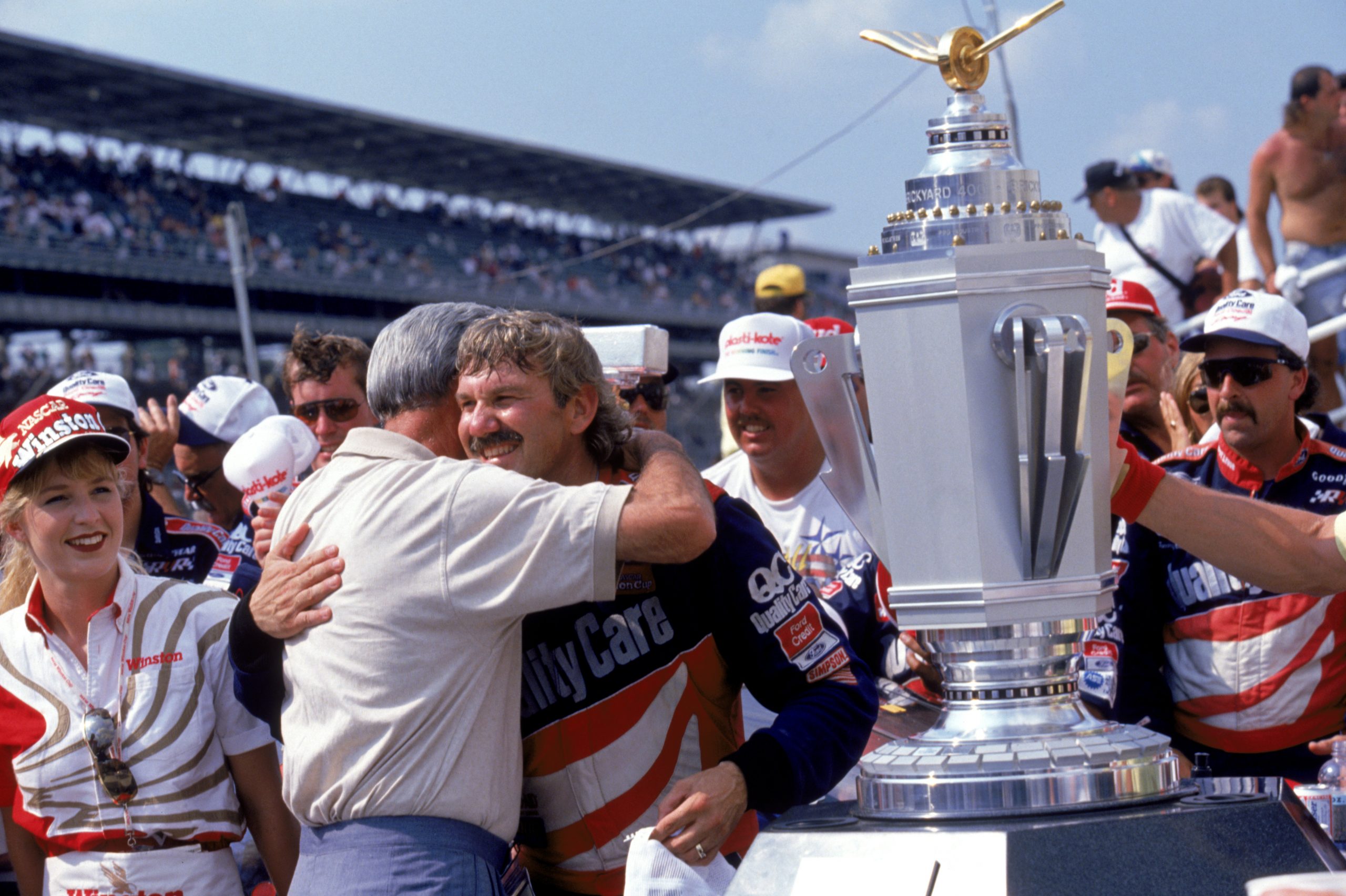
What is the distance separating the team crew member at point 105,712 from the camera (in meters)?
2.77

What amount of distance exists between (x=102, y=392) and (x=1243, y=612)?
3.29 meters

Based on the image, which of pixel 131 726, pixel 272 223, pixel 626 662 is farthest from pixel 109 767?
pixel 272 223

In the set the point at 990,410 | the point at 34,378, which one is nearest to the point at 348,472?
the point at 990,410

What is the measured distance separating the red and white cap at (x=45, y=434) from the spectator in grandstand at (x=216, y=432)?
6.08ft

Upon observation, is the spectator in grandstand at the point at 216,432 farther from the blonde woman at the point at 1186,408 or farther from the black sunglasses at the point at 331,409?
the blonde woman at the point at 1186,408

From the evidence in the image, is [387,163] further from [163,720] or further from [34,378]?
[163,720]

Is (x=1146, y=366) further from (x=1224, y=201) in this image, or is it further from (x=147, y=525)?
(x=1224, y=201)

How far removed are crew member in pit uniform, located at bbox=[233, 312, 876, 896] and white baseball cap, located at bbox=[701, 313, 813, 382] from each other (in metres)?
1.88

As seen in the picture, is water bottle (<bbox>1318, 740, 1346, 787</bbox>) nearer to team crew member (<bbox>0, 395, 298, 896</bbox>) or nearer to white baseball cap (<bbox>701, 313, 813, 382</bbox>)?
white baseball cap (<bbox>701, 313, 813, 382</bbox>)

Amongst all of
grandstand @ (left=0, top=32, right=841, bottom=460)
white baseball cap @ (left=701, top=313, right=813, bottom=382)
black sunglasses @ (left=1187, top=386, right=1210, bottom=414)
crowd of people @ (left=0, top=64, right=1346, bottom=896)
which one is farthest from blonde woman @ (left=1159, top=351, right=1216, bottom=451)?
grandstand @ (left=0, top=32, right=841, bottom=460)

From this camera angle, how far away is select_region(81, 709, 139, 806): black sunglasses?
9.04 feet

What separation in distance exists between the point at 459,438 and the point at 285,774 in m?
0.68

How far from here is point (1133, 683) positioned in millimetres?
3449

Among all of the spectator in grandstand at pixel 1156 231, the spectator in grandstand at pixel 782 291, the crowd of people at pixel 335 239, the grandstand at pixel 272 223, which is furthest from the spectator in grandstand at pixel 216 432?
the crowd of people at pixel 335 239
